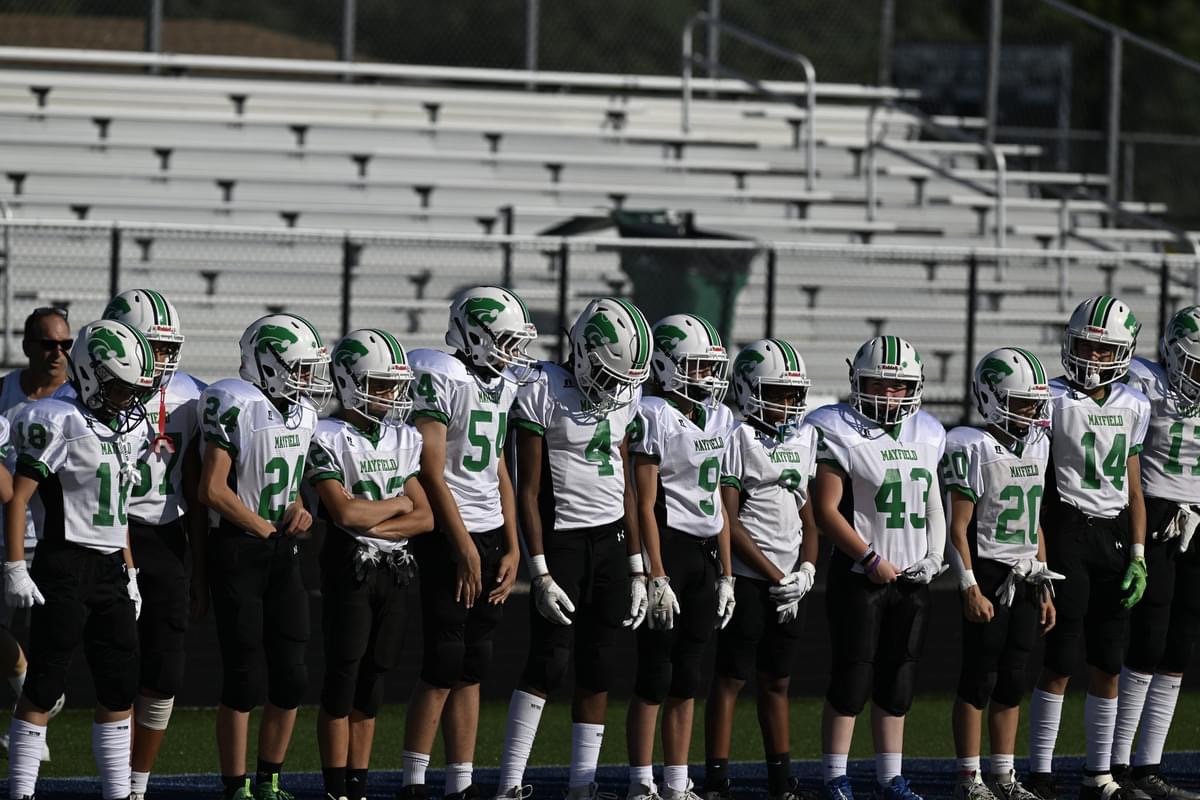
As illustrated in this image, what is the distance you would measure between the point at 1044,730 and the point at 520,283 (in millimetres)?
4911

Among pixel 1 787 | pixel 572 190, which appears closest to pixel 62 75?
pixel 572 190

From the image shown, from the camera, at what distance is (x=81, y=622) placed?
5.76 metres

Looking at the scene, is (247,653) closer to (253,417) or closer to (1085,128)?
(253,417)

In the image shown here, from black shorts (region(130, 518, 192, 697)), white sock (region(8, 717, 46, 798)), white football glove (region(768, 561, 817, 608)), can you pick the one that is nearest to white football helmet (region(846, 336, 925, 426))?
white football glove (region(768, 561, 817, 608))

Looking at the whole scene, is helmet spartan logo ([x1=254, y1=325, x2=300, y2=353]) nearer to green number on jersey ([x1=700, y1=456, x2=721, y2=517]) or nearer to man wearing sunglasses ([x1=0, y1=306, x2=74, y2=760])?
man wearing sunglasses ([x1=0, y1=306, x2=74, y2=760])

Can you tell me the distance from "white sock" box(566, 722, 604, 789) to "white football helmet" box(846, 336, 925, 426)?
1.50 meters

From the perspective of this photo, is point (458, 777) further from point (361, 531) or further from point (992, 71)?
point (992, 71)

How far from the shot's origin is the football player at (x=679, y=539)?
6.41 meters

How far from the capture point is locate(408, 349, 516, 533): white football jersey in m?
6.27

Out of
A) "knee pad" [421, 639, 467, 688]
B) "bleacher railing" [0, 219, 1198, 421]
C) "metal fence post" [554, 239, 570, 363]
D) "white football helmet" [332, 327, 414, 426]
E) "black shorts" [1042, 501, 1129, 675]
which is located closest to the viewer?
"white football helmet" [332, 327, 414, 426]

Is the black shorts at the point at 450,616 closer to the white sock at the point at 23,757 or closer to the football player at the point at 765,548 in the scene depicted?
the football player at the point at 765,548

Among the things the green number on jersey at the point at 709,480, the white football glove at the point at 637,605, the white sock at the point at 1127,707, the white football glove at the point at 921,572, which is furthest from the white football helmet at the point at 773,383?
the white sock at the point at 1127,707

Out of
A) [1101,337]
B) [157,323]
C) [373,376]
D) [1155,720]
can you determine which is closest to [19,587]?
[157,323]

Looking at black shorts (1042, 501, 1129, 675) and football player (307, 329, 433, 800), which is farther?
black shorts (1042, 501, 1129, 675)
